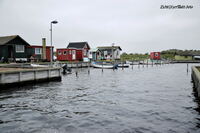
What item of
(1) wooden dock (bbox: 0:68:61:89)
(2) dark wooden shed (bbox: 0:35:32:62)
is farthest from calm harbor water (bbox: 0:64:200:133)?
(2) dark wooden shed (bbox: 0:35:32:62)

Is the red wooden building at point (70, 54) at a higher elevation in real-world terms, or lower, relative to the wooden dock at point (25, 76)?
higher

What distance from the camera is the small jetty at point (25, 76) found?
19.2 metres

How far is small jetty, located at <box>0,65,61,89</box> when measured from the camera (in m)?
19.2

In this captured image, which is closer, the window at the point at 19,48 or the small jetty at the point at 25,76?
the small jetty at the point at 25,76

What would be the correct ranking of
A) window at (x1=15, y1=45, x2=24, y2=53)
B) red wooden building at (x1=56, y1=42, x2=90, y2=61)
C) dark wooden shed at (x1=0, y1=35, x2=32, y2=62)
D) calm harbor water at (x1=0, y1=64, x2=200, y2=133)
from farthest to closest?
1. red wooden building at (x1=56, y1=42, x2=90, y2=61)
2. window at (x1=15, y1=45, x2=24, y2=53)
3. dark wooden shed at (x1=0, y1=35, x2=32, y2=62)
4. calm harbor water at (x1=0, y1=64, x2=200, y2=133)

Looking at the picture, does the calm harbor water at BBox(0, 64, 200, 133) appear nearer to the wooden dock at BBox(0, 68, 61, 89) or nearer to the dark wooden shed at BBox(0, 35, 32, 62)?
the wooden dock at BBox(0, 68, 61, 89)

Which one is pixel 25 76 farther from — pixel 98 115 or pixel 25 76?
pixel 98 115

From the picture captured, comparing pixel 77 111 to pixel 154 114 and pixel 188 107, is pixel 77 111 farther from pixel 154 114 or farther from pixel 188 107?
pixel 188 107

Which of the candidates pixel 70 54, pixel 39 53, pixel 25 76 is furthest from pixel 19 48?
pixel 25 76

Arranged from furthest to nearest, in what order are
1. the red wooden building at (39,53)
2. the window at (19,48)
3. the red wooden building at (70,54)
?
the red wooden building at (70,54) < the red wooden building at (39,53) < the window at (19,48)

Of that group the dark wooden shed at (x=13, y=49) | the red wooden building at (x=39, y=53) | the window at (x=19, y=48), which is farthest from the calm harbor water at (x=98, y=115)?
the red wooden building at (x=39, y=53)

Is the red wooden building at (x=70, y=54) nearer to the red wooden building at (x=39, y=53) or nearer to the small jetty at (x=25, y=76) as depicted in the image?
the red wooden building at (x=39, y=53)

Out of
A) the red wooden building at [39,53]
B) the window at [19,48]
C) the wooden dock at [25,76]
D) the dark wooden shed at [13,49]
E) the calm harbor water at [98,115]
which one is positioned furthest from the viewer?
the red wooden building at [39,53]

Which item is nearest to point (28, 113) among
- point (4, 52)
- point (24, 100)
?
point (24, 100)
